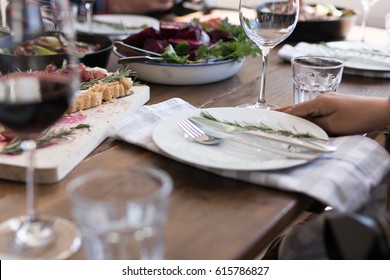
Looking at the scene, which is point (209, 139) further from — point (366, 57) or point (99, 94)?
point (366, 57)

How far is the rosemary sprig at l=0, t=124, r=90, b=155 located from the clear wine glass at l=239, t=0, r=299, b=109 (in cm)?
45

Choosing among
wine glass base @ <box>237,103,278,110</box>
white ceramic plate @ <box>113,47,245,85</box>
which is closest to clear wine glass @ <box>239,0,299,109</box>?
wine glass base @ <box>237,103,278,110</box>

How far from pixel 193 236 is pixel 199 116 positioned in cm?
38

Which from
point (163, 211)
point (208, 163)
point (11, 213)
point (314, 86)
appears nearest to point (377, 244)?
point (163, 211)

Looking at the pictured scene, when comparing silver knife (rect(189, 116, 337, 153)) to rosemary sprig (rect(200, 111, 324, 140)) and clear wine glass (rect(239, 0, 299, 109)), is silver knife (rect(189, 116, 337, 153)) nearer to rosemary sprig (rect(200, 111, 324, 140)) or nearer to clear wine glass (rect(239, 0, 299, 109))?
rosemary sprig (rect(200, 111, 324, 140))

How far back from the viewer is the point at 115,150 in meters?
0.99

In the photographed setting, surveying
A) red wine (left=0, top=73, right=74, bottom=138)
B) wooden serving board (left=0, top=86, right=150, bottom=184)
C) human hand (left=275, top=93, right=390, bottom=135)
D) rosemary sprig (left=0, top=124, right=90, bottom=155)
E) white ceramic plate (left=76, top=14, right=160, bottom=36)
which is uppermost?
red wine (left=0, top=73, right=74, bottom=138)

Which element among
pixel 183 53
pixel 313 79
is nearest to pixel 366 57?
pixel 313 79

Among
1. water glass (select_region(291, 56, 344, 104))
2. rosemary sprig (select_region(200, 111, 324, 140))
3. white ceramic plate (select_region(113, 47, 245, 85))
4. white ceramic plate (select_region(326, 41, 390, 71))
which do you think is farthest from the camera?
white ceramic plate (select_region(326, 41, 390, 71))

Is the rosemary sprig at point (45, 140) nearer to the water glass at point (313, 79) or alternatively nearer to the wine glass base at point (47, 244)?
the wine glass base at point (47, 244)

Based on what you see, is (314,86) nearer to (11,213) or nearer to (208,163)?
(208,163)

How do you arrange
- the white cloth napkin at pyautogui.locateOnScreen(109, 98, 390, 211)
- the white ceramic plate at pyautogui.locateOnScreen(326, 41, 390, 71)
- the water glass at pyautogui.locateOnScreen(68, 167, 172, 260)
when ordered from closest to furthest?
the water glass at pyautogui.locateOnScreen(68, 167, 172, 260) < the white cloth napkin at pyautogui.locateOnScreen(109, 98, 390, 211) < the white ceramic plate at pyautogui.locateOnScreen(326, 41, 390, 71)

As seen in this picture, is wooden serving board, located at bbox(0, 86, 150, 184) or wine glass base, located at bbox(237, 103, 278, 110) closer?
wooden serving board, located at bbox(0, 86, 150, 184)

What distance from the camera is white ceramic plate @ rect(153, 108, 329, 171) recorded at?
33.9 inches
